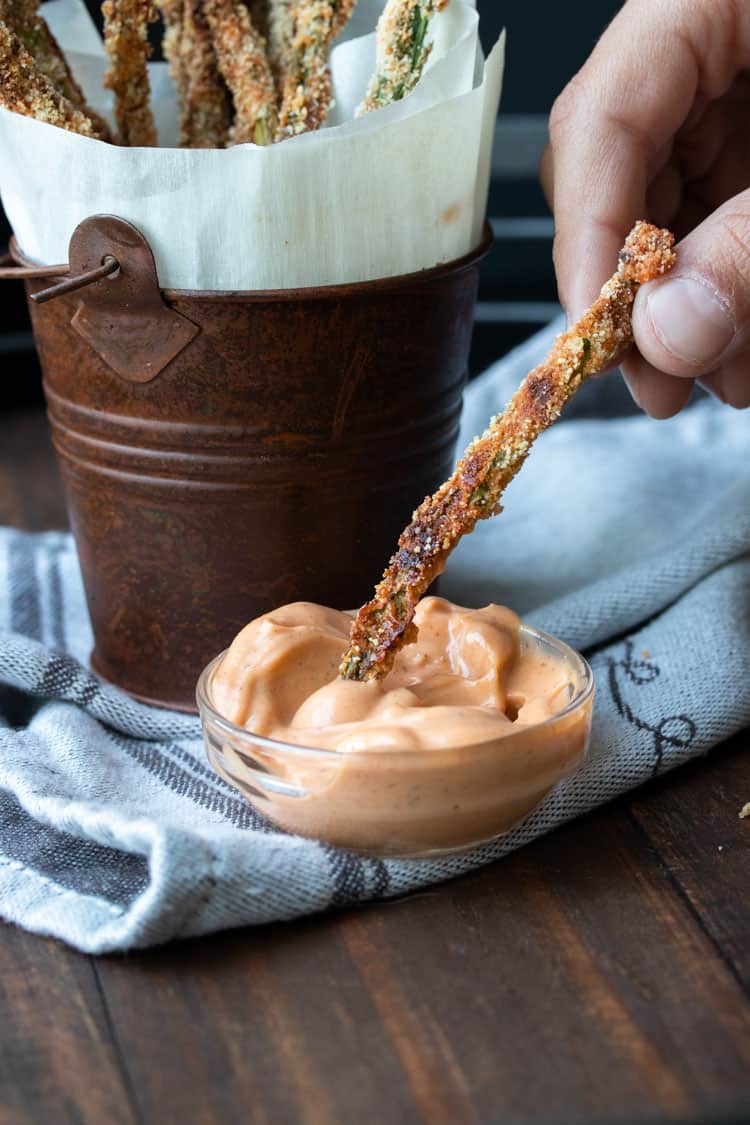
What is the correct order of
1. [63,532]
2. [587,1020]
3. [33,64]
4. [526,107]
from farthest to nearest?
1. [526,107]
2. [63,532]
3. [33,64]
4. [587,1020]

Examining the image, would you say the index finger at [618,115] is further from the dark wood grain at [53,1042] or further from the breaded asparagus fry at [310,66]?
the dark wood grain at [53,1042]

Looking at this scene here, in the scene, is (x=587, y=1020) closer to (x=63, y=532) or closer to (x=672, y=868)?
(x=672, y=868)

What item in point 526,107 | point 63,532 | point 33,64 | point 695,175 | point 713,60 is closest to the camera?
point 33,64

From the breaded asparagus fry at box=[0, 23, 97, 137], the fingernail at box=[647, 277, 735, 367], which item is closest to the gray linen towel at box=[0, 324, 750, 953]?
the fingernail at box=[647, 277, 735, 367]

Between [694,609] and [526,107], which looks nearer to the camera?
[694,609]

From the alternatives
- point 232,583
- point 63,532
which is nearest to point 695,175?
point 232,583

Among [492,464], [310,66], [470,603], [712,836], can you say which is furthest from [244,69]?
[712,836]

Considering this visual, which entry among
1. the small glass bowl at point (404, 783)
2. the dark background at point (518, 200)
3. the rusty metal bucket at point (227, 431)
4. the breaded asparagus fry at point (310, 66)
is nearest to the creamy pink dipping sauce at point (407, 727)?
the small glass bowl at point (404, 783)

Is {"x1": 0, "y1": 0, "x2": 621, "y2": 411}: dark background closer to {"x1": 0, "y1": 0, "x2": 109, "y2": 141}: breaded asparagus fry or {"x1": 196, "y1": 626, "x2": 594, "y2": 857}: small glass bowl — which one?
{"x1": 0, "y1": 0, "x2": 109, "y2": 141}: breaded asparagus fry
